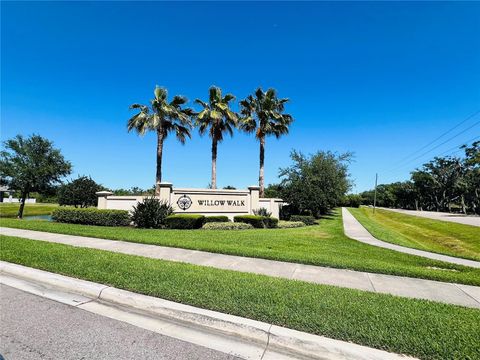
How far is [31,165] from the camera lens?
67.2ft

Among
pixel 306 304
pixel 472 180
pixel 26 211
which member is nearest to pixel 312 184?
pixel 306 304

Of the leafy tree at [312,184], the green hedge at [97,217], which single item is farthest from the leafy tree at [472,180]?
the green hedge at [97,217]

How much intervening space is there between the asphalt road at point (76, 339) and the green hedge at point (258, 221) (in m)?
13.3

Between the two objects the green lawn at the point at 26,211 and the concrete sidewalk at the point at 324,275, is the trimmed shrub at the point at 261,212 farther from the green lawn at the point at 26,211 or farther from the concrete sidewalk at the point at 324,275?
the green lawn at the point at 26,211

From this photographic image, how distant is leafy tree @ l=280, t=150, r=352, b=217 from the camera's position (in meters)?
22.9

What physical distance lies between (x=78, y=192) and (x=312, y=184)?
60.7 ft

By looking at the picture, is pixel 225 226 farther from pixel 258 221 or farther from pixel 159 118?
pixel 159 118

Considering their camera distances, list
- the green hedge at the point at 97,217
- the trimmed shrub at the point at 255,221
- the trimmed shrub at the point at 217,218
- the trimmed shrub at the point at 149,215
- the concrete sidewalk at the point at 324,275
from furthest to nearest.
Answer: the trimmed shrub at the point at 255,221 < the trimmed shrub at the point at 217,218 < the green hedge at the point at 97,217 < the trimmed shrub at the point at 149,215 < the concrete sidewalk at the point at 324,275

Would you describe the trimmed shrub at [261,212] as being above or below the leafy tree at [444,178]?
below

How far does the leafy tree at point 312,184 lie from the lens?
75.1ft

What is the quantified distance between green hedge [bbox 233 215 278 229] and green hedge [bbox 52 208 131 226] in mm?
6642

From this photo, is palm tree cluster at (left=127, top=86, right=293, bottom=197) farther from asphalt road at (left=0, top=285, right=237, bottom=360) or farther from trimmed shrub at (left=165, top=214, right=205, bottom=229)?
asphalt road at (left=0, top=285, right=237, bottom=360)

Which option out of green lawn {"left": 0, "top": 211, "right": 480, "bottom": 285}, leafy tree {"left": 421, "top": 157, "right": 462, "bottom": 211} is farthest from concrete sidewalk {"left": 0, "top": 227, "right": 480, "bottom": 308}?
leafy tree {"left": 421, "top": 157, "right": 462, "bottom": 211}

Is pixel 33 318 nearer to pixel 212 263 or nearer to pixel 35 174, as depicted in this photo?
pixel 212 263
